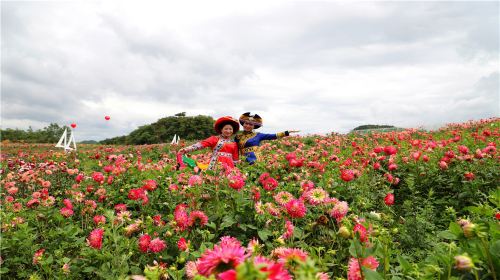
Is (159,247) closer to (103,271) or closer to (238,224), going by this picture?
(103,271)

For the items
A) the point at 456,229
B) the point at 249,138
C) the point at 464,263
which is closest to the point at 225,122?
the point at 249,138

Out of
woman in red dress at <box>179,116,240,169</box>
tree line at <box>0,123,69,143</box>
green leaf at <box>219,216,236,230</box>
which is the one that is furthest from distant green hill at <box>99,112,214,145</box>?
green leaf at <box>219,216,236,230</box>

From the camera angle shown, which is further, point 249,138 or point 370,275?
point 249,138

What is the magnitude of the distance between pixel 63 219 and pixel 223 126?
3.53 meters

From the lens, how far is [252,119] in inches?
271

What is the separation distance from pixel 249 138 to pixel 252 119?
468 mm

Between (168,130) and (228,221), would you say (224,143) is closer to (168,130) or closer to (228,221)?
(228,221)

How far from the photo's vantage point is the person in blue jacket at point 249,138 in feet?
21.6

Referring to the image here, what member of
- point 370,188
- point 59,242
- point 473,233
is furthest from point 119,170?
point 473,233

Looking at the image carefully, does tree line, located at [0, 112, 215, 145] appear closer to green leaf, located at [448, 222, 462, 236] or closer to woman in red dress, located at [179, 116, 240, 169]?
woman in red dress, located at [179, 116, 240, 169]

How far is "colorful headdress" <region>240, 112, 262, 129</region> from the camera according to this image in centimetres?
684

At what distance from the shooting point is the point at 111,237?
2314 millimetres

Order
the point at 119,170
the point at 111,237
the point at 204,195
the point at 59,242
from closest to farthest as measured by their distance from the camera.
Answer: the point at 111,237, the point at 204,195, the point at 59,242, the point at 119,170

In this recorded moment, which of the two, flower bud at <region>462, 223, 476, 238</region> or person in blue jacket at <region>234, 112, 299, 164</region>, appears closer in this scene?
flower bud at <region>462, 223, 476, 238</region>
